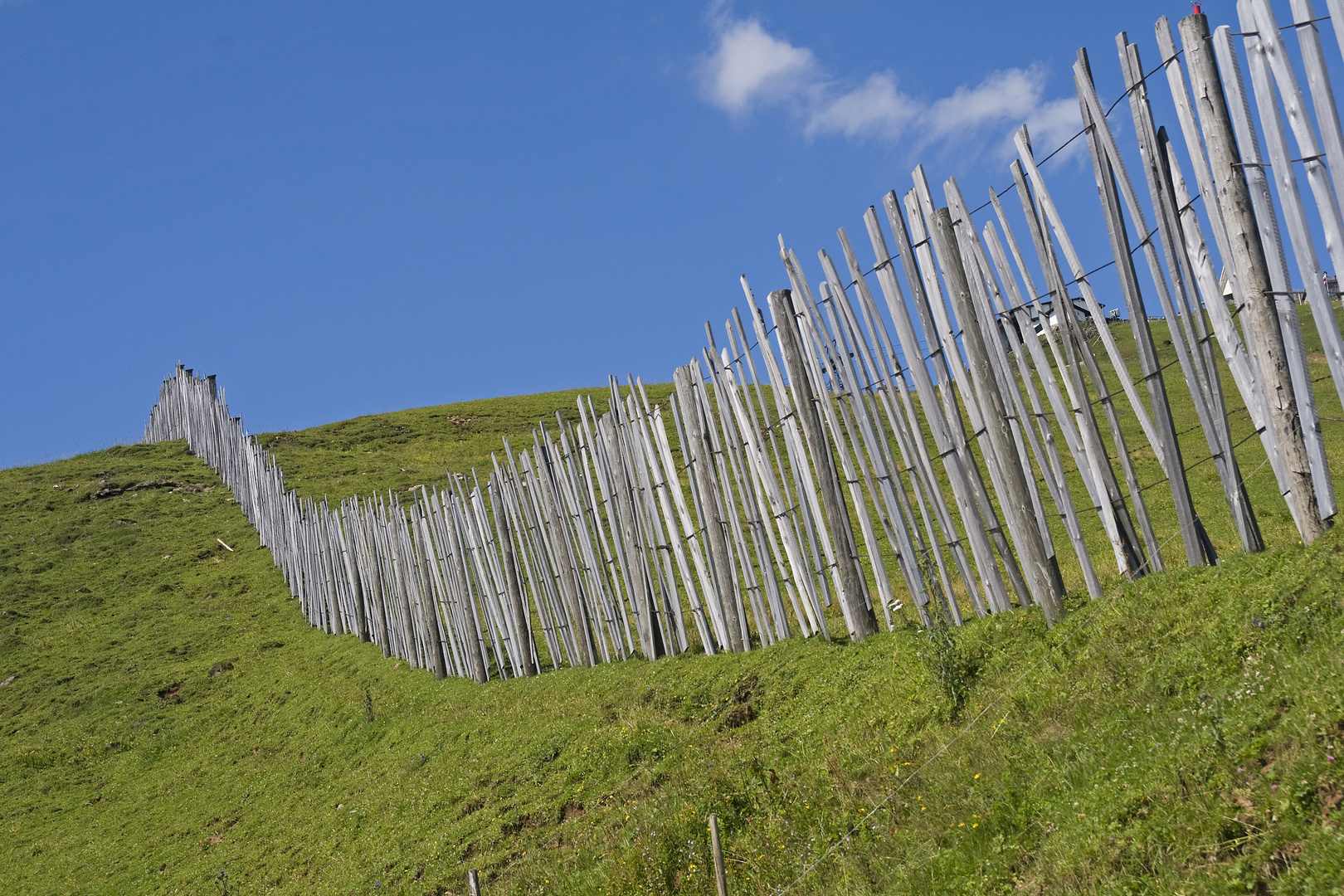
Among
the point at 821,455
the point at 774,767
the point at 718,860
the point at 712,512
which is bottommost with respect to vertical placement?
the point at 718,860

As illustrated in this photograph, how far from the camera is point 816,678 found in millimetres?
6828

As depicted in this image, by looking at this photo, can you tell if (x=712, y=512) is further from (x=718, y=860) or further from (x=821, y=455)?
(x=718, y=860)

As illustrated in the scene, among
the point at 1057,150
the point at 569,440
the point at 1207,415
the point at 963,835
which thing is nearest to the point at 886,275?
the point at 1057,150

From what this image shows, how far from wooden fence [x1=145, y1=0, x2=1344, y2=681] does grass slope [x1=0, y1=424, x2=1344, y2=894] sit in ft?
1.41

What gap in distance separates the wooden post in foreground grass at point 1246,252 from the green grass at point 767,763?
51 centimetres

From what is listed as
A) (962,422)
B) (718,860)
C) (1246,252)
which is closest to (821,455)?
(962,422)

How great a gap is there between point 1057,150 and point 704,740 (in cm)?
441

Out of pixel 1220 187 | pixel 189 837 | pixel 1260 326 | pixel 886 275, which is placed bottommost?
pixel 189 837

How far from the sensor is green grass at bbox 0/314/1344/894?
3404mm

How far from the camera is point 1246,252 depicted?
4285 mm

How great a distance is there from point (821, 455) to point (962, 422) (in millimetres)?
1390

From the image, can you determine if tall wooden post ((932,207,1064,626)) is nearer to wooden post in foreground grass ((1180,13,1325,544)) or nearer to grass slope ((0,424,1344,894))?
grass slope ((0,424,1344,894))

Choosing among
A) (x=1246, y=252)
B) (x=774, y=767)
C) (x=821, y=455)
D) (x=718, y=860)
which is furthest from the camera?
(x=821, y=455)

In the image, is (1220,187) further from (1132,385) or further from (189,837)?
(189,837)
